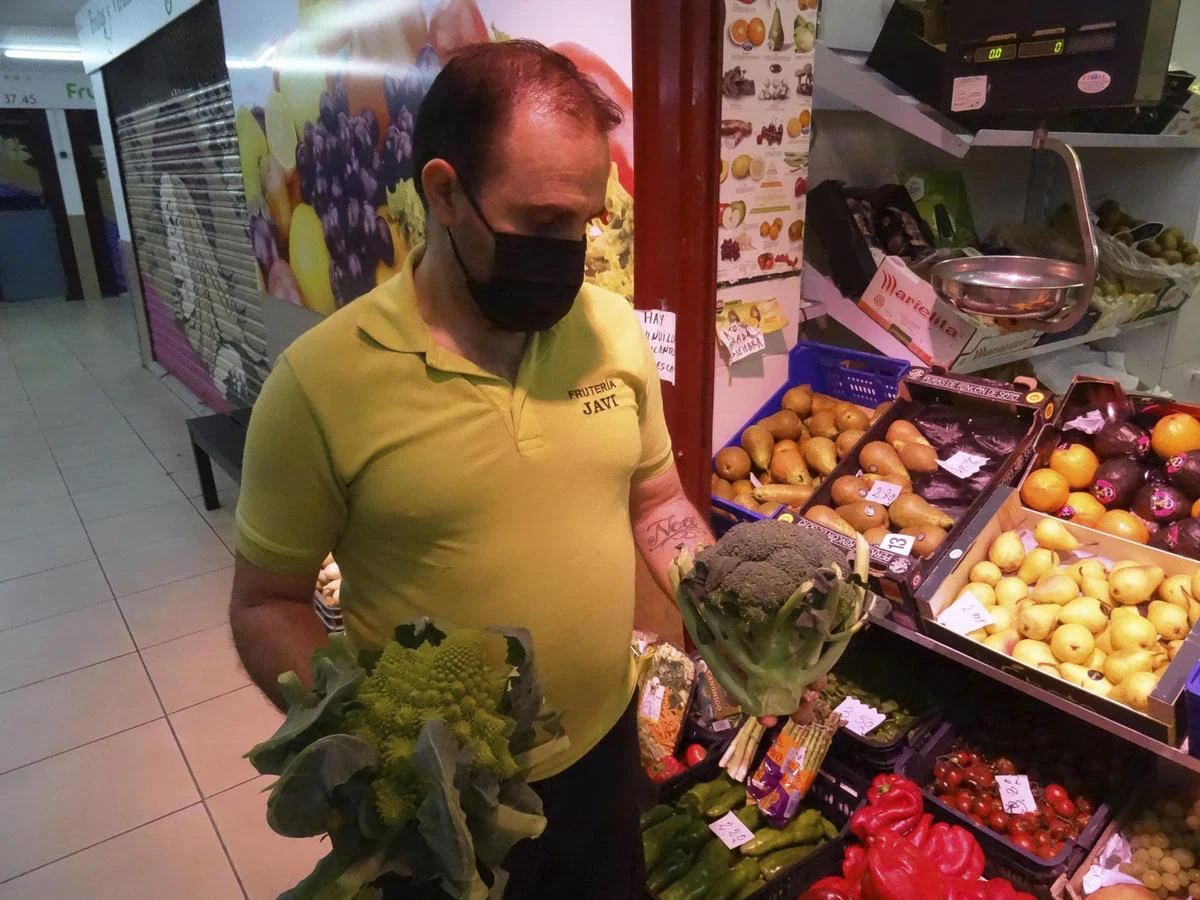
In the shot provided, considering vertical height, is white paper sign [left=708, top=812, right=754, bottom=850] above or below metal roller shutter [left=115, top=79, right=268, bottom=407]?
below

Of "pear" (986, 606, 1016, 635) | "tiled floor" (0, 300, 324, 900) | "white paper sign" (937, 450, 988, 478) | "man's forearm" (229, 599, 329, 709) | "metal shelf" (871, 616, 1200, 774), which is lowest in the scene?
"tiled floor" (0, 300, 324, 900)

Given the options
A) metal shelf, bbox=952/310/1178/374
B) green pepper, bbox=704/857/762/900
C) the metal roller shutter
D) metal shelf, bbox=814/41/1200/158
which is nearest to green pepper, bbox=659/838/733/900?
green pepper, bbox=704/857/762/900

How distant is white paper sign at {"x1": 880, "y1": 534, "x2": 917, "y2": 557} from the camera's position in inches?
71.8

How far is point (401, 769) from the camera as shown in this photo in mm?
804

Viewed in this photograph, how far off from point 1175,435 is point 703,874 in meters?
1.48

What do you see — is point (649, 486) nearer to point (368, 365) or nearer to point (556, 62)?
point (368, 365)

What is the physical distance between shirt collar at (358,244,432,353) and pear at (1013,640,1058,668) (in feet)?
4.32

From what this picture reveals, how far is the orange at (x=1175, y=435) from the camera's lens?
1931mm

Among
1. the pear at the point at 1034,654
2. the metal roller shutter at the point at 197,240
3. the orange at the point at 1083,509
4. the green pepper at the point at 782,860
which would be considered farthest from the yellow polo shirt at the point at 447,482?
the metal roller shutter at the point at 197,240

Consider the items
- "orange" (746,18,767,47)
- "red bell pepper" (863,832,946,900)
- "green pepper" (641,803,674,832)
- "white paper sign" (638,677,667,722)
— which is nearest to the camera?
"red bell pepper" (863,832,946,900)

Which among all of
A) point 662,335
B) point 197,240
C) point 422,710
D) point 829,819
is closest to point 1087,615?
point 829,819

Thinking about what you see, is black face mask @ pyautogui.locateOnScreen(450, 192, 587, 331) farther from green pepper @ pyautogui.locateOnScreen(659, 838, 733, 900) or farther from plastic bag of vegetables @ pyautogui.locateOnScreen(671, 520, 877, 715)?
green pepper @ pyautogui.locateOnScreen(659, 838, 733, 900)

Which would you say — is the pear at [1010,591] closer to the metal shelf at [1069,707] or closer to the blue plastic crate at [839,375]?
the metal shelf at [1069,707]

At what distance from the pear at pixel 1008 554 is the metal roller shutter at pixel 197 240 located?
4086 millimetres
